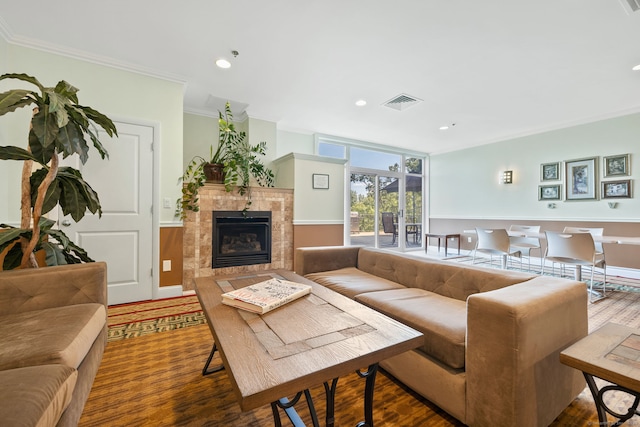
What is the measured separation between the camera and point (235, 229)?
12.6 ft

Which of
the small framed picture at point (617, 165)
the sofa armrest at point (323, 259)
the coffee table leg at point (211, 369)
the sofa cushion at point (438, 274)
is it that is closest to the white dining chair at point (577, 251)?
the small framed picture at point (617, 165)

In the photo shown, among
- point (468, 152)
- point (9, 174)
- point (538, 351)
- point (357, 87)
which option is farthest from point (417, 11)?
point (468, 152)

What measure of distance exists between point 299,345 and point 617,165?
607 cm

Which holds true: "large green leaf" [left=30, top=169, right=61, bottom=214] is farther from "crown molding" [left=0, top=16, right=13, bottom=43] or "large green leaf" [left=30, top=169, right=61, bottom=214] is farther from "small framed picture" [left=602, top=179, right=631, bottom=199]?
"small framed picture" [left=602, top=179, right=631, bottom=199]

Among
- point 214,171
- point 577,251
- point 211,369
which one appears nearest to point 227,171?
point 214,171

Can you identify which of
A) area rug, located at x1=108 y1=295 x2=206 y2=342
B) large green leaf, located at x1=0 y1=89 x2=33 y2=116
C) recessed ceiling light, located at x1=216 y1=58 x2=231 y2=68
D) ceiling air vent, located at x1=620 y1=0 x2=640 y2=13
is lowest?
area rug, located at x1=108 y1=295 x2=206 y2=342

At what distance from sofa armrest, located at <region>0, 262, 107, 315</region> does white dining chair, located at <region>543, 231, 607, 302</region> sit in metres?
Result: 4.67

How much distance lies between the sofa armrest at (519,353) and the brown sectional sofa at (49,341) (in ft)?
4.95

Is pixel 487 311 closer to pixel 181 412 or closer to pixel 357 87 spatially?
pixel 181 412

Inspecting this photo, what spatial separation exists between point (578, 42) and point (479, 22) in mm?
1129

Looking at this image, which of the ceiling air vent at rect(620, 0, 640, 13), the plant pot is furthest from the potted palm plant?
the ceiling air vent at rect(620, 0, 640, 13)

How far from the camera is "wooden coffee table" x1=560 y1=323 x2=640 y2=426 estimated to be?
846 mm

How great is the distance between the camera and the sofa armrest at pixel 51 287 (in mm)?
1477

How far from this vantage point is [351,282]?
2.17 meters
